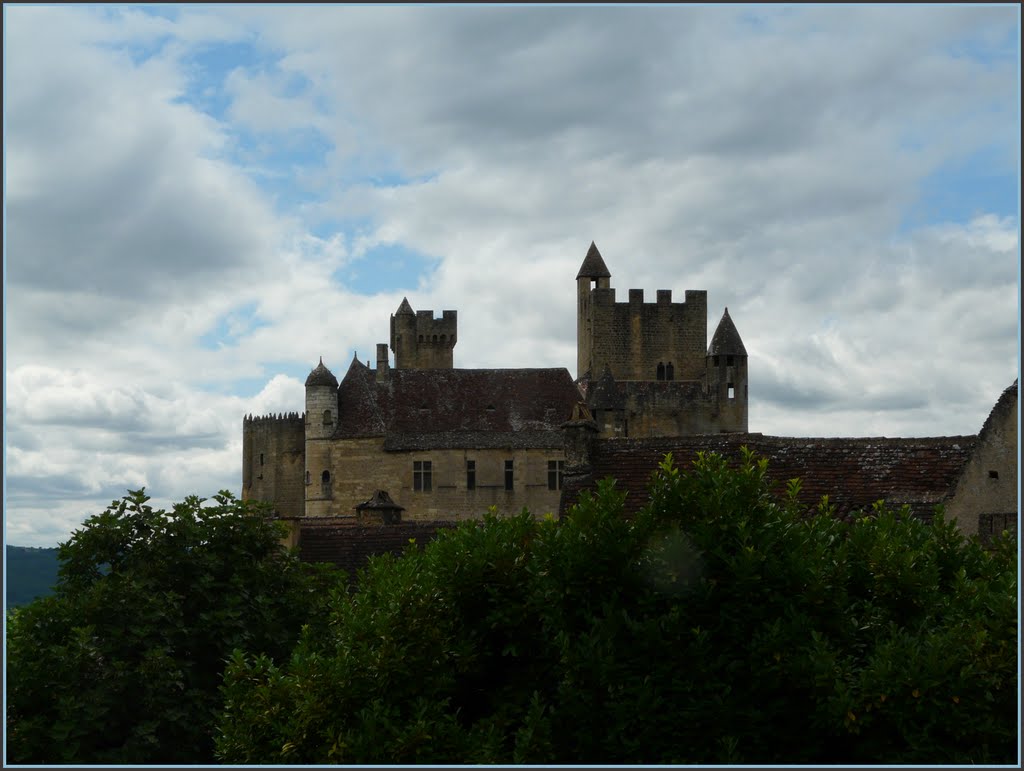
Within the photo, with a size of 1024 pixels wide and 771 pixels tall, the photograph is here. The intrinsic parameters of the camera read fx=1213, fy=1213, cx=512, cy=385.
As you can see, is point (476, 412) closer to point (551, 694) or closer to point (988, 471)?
point (988, 471)

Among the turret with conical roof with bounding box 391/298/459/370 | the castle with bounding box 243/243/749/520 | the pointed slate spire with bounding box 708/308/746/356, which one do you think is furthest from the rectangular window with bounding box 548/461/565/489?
the turret with conical roof with bounding box 391/298/459/370

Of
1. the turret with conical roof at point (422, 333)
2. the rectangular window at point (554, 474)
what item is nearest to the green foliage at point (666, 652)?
the rectangular window at point (554, 474)

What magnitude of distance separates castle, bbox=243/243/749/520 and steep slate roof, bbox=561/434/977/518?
27.2 metres

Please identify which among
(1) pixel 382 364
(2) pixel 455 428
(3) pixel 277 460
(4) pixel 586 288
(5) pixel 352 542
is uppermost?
(4) pixel 586 288

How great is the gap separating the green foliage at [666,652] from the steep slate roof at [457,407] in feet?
145

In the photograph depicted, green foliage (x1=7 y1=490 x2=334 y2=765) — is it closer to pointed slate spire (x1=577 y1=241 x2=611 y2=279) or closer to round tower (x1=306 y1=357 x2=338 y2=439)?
round tower (x1=306 y1=357 x2=338 y2=439)

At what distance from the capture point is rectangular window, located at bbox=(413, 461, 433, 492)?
5559cm

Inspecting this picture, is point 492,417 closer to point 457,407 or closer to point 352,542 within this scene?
point 457,407

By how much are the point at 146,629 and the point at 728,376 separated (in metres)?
47.4

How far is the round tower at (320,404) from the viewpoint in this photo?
57000mm

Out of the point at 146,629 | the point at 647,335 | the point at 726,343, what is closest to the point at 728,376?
the point at 726,343

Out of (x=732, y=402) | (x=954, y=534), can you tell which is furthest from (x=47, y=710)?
(x=732, y=402)

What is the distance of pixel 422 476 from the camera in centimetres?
5569

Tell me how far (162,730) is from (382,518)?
20.7m
